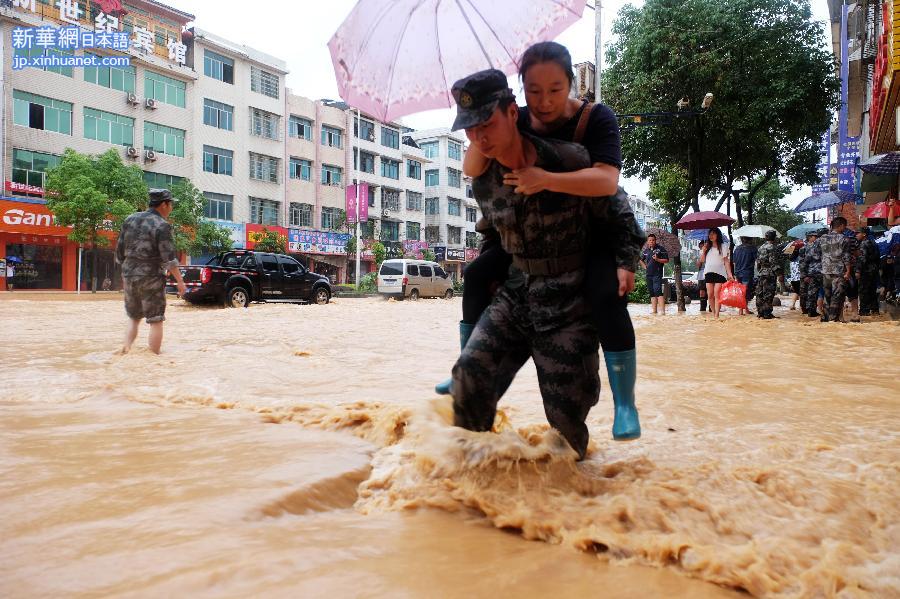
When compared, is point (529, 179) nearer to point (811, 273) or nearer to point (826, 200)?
point (811, 273)

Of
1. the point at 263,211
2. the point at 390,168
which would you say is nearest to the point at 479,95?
the point at 263,211

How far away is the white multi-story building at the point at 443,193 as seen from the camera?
5284 centimetres

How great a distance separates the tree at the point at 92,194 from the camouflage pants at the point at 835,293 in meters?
25.0

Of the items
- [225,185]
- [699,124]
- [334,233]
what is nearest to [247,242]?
[225,185]

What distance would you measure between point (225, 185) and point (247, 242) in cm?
331

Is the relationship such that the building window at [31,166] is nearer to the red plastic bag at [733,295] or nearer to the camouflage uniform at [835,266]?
the red plastic bag at [733,295]

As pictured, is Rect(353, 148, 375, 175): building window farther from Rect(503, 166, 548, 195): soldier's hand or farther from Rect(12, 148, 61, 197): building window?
Rect(503, 166, 548, 195): soldier's hand

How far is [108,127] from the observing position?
29.3 m

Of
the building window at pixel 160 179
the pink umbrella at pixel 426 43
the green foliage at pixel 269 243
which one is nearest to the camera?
the pink umbrella at pixel 426 43

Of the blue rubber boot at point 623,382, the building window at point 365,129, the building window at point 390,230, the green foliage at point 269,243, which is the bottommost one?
Result: the blue rubber boot at point 623,382

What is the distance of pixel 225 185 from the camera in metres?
34.3

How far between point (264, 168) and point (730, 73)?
26.2 m

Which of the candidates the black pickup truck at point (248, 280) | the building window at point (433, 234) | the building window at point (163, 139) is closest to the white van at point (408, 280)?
the black pickup truck at point (248, 280)

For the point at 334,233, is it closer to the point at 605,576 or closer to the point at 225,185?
the point at 225,185
